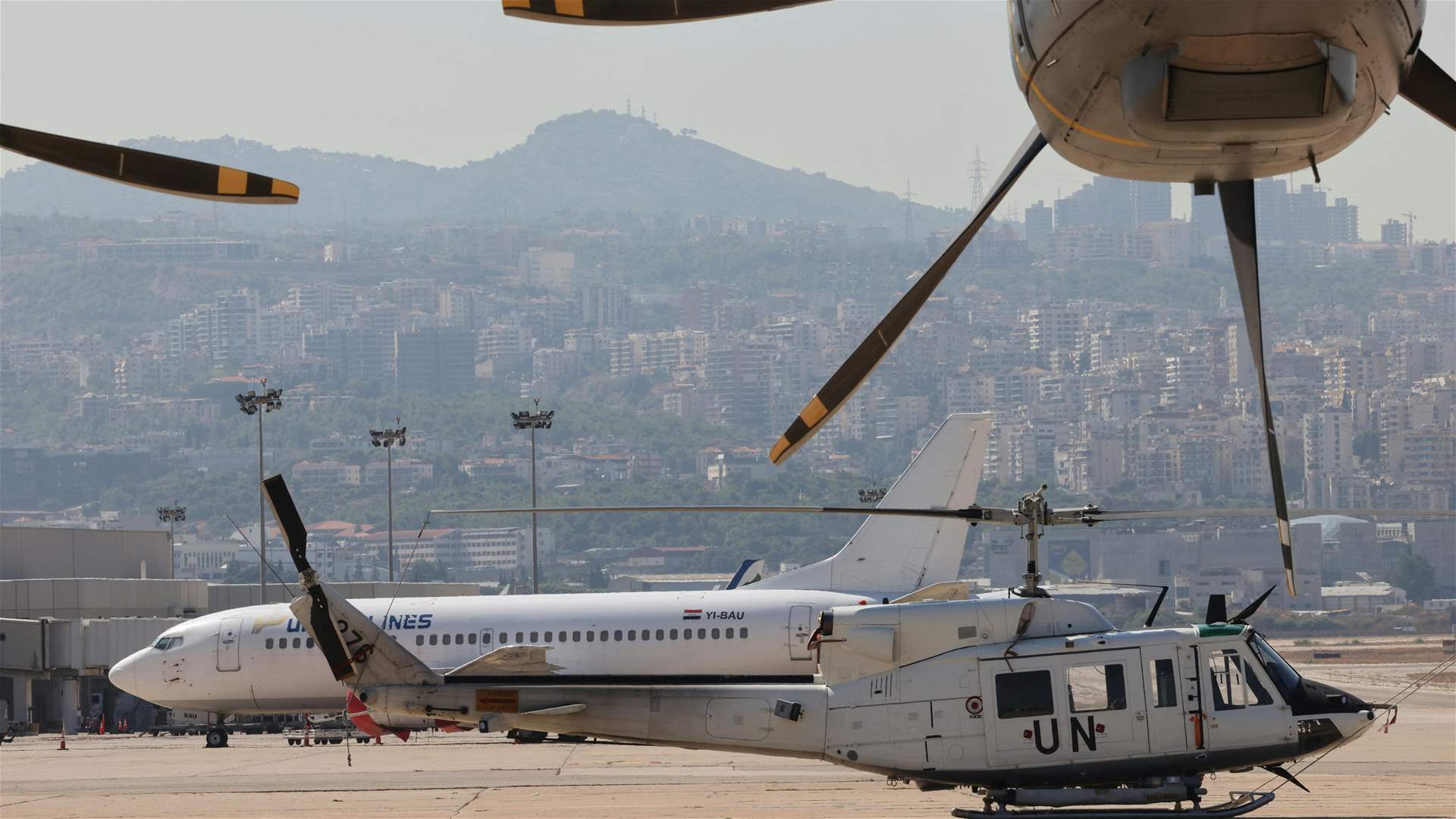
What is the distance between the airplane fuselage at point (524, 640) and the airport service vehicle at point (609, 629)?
3cm

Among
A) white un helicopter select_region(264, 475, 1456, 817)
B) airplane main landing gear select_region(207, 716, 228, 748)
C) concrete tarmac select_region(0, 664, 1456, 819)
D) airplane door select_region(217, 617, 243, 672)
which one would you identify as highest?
white un helicopter select_region(264, 475, 1456, 817)

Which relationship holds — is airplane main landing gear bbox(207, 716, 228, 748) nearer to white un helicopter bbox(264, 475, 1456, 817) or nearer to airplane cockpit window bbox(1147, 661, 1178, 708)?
white un helicopter bbox(264, 475, 1456, 817)

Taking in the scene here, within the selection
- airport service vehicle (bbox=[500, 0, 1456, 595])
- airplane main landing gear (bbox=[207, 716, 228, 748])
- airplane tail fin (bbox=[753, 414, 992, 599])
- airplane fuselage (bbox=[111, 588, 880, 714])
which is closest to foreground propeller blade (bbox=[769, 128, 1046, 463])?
airport service vehicle (bbox=[500, 0, 1456, 595])

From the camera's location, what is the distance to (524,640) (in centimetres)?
3250

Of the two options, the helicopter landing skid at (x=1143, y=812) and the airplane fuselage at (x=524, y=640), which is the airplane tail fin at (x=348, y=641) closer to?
the helicopter landing skid at (x=1143, y=812)

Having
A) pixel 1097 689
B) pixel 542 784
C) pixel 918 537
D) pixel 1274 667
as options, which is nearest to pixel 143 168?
pixel 1097 689

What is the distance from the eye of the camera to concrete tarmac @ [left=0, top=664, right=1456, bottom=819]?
21016 mm

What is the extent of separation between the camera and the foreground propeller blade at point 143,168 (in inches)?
432

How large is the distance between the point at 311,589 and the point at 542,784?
241 inches

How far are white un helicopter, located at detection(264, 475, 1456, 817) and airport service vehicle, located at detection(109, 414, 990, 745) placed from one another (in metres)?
12.0

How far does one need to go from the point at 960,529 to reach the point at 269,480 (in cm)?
1735

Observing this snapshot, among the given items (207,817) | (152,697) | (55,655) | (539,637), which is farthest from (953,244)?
(55,655)

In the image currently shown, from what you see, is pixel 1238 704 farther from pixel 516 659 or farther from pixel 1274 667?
pixel 516 659

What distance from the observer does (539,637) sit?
32438 millimetres
